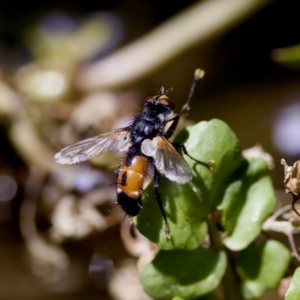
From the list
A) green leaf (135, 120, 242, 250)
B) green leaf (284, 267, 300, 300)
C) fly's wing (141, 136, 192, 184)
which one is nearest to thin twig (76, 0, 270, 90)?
fly's wing (141, 136, 192, 184)

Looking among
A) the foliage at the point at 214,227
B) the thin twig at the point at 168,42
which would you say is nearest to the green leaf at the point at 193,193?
the foliage at the point at 214,227

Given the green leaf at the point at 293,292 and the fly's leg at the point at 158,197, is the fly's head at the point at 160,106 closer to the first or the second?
the fly's leg at the point at 158,197

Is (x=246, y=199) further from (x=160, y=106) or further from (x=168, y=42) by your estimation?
(x=168, y=42)

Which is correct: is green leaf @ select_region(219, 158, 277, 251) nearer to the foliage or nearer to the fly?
the foliage

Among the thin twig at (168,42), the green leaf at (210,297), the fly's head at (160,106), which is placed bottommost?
the green leaf at (210,297)

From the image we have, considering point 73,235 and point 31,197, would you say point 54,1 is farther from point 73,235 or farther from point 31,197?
point 73,235

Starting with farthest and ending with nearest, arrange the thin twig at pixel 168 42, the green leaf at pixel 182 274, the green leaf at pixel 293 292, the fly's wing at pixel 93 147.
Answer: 1. the thin twig at pixel 168 42
2. the fly's wing at pixel 93 147
3. the green leaf at pixel 182 274
4. the green leaf at pixel 293 292
